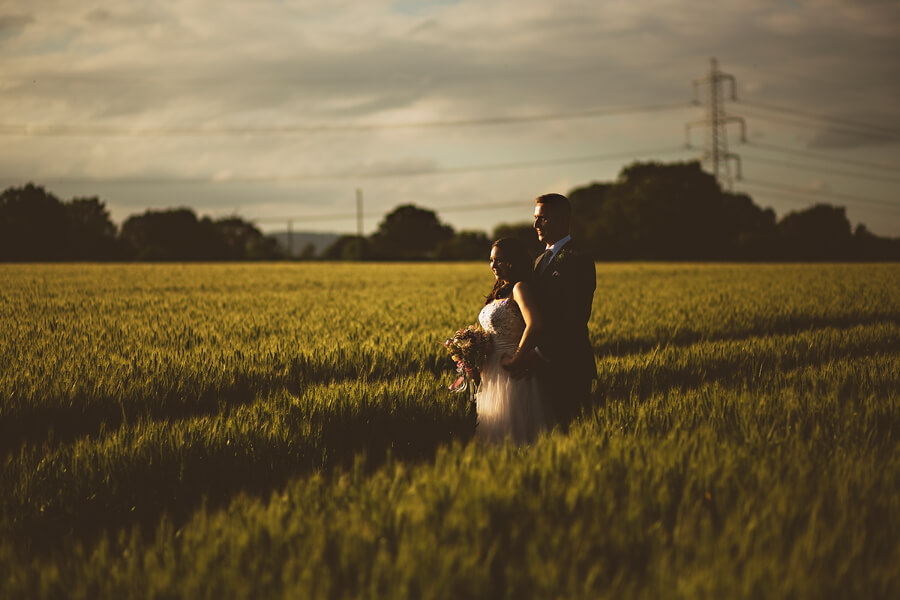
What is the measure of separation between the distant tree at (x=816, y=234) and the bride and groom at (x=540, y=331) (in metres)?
73.8

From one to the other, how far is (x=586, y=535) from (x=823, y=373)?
16.8ft

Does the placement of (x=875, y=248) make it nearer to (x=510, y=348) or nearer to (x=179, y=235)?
(x=510, y=348)

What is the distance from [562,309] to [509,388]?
32.7 inches

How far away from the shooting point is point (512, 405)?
5.11 meters

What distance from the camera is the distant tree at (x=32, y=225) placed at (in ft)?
231

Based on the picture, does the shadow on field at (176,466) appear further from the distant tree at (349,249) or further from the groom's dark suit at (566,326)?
the distant tree at (349,249)

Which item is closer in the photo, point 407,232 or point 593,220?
point 593,220

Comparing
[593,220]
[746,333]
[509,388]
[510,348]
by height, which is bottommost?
[746,333]

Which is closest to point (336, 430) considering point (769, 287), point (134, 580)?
point (134, 580)

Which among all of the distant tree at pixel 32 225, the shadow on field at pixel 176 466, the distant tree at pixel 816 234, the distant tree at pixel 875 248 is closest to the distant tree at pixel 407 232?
the distant tree at pixel 32 225

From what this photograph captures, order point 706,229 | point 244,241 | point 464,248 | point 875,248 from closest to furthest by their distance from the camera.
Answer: point 875,248 → point 706,229 → point 464,248 → point 244,241

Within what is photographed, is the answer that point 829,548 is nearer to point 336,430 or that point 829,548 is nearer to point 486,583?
point 486,583

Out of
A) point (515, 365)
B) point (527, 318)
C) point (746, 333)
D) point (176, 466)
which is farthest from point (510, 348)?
point (746, 333)

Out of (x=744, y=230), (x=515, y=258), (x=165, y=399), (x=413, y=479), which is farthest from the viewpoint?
(x=744, y=230)
